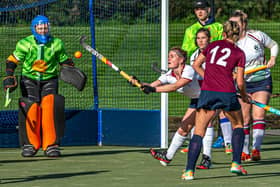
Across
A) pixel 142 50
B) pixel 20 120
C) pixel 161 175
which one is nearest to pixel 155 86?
pixel 161 175

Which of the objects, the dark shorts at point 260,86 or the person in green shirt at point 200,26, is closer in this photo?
the dark shorts at point 260,86

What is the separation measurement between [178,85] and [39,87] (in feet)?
7.68

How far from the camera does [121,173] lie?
27.7ft

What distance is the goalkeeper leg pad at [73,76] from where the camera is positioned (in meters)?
10.3

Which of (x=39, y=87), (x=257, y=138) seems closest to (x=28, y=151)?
(x=39, y=87)

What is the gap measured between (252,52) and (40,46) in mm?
2423

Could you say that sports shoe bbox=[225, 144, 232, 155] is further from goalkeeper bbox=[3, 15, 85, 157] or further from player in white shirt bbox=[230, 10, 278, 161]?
goalkeeper bbox=[3, 15, 85, 157]

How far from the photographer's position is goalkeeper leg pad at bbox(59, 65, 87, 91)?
1030 cm

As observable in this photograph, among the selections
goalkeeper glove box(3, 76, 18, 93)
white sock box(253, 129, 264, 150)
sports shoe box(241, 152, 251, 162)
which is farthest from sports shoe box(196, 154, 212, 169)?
goalkeeper glove box(3, 76, 18, 93)

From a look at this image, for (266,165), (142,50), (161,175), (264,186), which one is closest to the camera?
(264,186)

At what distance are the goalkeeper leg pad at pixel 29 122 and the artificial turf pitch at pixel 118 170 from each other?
0.19m

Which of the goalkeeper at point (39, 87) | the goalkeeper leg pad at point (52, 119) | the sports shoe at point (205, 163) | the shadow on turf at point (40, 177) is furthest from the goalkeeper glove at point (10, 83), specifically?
the sports shoe at point (205, 163)

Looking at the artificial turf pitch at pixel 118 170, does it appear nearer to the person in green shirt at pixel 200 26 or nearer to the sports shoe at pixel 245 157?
the sports shoe at pixel 245 157

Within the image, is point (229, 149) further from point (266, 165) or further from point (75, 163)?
point (75, 163)
